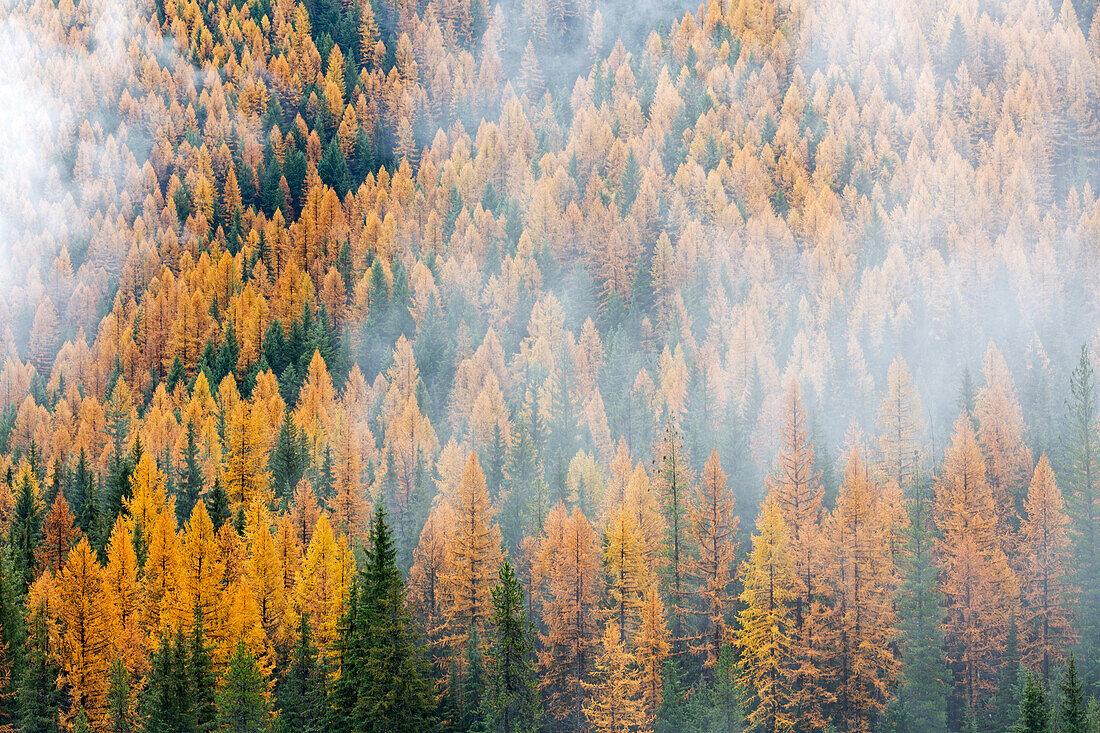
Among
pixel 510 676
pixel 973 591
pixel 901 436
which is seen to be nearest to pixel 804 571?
pixel 973 591

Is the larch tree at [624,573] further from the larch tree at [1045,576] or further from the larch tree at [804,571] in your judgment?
the larch tree at [1045,576]

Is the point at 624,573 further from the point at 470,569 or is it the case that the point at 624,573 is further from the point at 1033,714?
the point at 1033,714

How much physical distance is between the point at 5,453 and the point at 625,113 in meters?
112

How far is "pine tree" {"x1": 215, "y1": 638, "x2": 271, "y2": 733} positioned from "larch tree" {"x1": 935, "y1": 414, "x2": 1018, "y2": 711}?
35.3m

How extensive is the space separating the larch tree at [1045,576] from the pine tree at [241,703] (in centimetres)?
4103

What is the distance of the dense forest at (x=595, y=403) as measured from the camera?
50.1m

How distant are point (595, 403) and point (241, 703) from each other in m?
45.6

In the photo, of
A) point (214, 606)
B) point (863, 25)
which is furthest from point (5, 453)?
point (863, 25)

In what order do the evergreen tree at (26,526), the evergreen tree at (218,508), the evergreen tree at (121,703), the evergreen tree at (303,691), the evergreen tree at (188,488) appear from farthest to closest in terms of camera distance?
the evergreen tree at (188,488)
the evergreen tree at (218,508)
the evergreen tree at (26,526)
the evergreen tree at (303,691)
the evergreen tree at (121,703)

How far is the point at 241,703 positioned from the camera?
4438 centimetres

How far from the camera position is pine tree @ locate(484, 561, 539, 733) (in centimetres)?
4547

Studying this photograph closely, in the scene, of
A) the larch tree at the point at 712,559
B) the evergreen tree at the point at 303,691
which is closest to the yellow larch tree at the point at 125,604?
the evergreen tree at the point at 303,691

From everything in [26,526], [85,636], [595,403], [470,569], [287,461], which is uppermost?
[595,403]

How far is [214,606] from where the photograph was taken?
5134 cm
